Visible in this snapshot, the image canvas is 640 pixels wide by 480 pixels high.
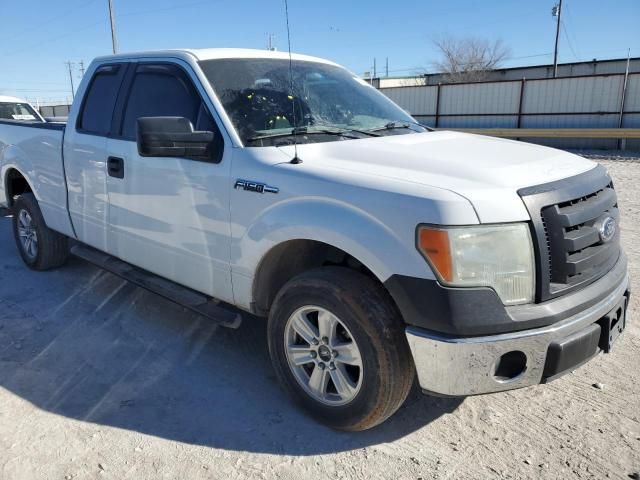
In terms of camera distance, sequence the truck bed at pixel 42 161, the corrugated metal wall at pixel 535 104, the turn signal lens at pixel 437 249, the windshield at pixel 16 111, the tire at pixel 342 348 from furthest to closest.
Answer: the corrugated metal wall at pixel 535 104 → the windshield at pixel 16 111 → the truck bed at pixel 42 161 → the tire at pixel 342 348 → the turn signal lens at pixel 437 249

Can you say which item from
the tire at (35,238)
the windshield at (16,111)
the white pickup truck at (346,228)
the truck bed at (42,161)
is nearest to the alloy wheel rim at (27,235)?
the tire at (35,238)

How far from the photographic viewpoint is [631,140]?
18.7 meters

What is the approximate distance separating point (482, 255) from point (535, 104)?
830 inches

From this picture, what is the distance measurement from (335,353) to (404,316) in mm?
522

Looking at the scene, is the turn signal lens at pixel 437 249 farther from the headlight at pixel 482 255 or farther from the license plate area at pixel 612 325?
the license plate area at pixel 612 325

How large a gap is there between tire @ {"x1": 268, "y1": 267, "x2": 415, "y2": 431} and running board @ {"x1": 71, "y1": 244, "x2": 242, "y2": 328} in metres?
0.41

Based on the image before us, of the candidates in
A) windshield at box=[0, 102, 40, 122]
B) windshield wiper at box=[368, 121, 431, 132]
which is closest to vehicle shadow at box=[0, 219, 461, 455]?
windshield wiper at box=[368, 121, 431, 132]

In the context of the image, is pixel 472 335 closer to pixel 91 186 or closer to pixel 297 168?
pixel 297 168

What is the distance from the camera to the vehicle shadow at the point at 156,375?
2.92m

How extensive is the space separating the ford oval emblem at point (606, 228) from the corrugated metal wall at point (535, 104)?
60.7 feet

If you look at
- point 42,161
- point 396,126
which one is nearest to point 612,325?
point 396,126

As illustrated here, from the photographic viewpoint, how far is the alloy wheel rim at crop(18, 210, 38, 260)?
5484mm

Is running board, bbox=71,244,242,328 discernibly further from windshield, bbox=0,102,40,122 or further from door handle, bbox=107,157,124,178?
windshield, bbox=0,102,40,122

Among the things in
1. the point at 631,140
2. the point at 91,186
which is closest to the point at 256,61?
the point at 91,186
